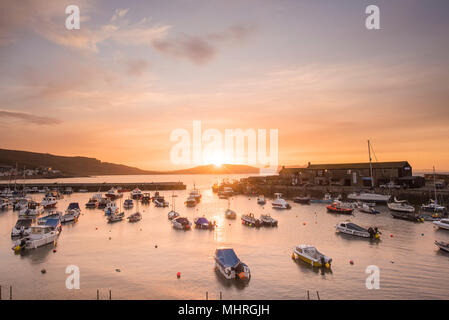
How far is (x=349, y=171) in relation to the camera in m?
100

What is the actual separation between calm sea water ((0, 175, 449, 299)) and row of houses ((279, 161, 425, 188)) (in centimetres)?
4382

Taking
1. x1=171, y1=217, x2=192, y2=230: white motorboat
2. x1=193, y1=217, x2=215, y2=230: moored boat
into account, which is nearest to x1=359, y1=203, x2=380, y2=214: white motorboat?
x1=193, y1=217, x2=215, y2=230: moored boat

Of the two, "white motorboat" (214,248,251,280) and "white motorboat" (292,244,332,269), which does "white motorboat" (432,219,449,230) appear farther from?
"white motorboat" (214,248,251,280)

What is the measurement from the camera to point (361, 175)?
96.6m

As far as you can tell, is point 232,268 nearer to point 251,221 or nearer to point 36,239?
point 251,221

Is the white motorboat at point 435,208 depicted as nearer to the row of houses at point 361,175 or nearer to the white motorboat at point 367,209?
the white motorboat at point 367,209

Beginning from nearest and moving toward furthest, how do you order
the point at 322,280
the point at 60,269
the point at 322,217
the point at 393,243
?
the point at 322,280, the point at 60,269, the point at 393,243, the point at 322,217

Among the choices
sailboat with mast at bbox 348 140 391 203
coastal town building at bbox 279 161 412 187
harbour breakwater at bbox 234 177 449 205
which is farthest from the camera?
coastal town building at bbox 279 161 412 187

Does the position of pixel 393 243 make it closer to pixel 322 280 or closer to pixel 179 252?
pixel 322 280

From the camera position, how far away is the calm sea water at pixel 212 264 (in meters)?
23.3

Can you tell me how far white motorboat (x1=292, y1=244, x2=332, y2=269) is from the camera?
28469 millimetres

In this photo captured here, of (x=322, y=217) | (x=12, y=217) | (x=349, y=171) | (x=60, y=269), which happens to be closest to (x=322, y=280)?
(x=60, y=269)
